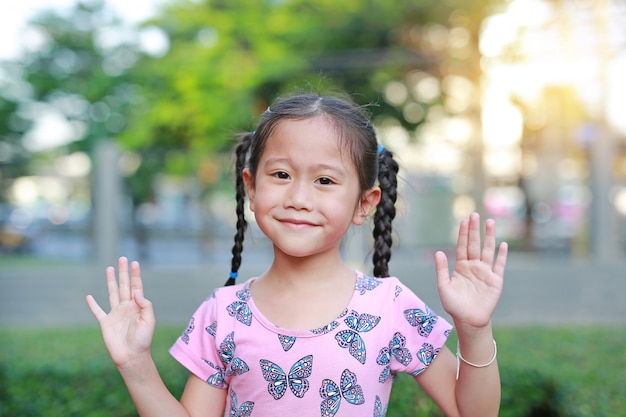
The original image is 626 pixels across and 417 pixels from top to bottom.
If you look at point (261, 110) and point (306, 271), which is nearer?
point (306, 271)

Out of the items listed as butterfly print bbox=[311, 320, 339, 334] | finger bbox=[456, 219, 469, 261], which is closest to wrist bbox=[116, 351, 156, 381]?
butterfly print bbox=[311, 320, 339, 334]

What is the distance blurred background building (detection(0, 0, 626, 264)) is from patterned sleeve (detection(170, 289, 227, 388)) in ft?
21.0

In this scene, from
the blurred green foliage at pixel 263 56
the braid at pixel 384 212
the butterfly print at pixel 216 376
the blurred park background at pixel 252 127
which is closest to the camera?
the butterfly print at pixel 216 376

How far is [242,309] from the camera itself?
173 centimetres

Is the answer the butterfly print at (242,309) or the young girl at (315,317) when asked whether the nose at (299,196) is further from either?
the butterfly print at (242,309)

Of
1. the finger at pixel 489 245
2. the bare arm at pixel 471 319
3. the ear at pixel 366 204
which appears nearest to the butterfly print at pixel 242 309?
the ear at pixel 366 204

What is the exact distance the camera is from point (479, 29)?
15812 millimetres

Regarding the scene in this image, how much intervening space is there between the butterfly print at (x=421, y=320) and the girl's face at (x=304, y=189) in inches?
10.2

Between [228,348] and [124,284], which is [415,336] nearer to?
[228,348]

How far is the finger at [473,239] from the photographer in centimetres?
169

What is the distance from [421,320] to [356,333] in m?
0.18

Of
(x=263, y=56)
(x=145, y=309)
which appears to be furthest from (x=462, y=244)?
(x=263, y=56)

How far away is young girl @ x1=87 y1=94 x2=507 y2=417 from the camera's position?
1632 mm

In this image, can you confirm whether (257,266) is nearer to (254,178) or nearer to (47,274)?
(47,274)
